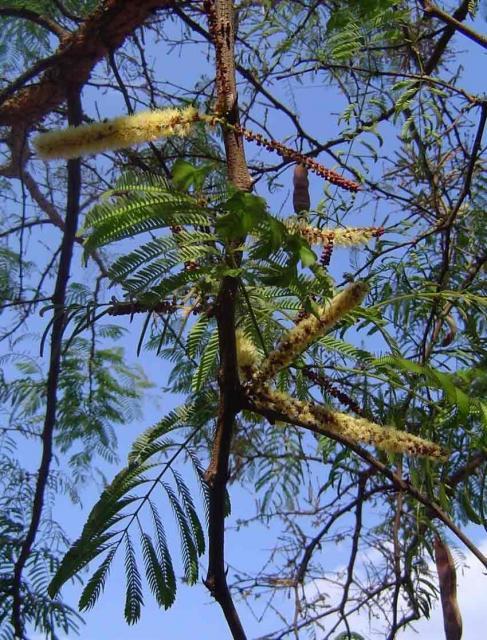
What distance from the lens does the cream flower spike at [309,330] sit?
4.11 ft

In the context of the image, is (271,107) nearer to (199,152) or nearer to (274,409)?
(199,152)

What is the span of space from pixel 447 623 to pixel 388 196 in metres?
1.51

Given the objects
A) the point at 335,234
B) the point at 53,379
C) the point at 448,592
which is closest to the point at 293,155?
the point at 335,234

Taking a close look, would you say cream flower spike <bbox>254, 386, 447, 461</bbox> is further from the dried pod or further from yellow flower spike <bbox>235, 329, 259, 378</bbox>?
the dried pod

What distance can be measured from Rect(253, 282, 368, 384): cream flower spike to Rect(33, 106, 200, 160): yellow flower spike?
38 centimetres

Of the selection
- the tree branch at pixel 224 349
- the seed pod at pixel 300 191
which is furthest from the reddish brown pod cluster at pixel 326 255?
the seed pod at pixel 300 191

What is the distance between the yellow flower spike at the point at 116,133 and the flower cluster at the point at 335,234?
0.85ft

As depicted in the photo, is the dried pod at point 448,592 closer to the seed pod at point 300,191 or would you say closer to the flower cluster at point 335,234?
the seed pod at point 300,191

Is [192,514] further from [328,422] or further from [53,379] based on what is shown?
[53,379]

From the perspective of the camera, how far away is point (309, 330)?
4.34ft

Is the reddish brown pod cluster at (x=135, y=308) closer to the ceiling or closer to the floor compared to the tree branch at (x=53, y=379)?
closer to the floor

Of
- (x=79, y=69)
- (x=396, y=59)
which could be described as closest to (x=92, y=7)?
(x=79, y=69)

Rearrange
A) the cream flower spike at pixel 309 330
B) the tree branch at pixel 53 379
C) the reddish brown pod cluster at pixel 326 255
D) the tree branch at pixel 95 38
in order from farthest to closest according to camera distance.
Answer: the tree branch at pixel 95 38 → the tree branch at pixel 53 379 → the reddish brown pod cluster at pixel 326 255 → the cream flower spike at pixel 309 330

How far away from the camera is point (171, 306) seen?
1.46m
